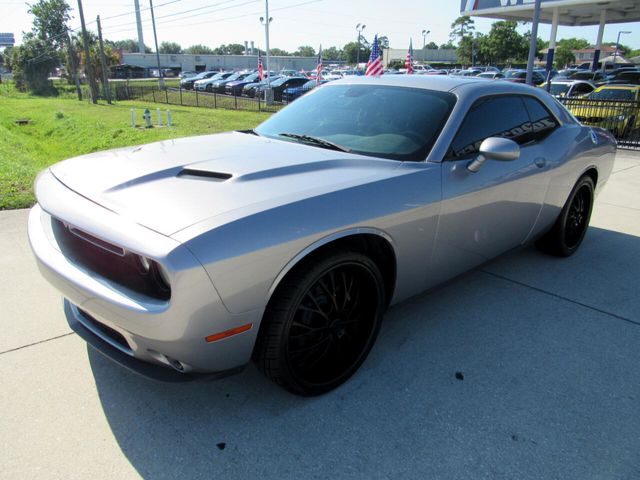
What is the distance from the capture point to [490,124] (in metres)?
3.37

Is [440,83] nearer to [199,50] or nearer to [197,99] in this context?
[197,99]

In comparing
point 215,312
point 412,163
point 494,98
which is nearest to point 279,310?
point 215,312

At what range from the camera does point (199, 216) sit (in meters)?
1.99

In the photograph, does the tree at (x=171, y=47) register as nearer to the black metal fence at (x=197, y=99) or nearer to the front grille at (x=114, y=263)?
the black metal fence at (x=197, y=99)

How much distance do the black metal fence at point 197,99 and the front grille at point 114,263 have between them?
20.3 meters

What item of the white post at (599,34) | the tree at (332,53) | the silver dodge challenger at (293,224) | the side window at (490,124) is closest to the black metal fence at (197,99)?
the side window at (490,124)

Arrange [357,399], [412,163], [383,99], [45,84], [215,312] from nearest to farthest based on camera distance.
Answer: [215,312] → [357,399] → [412,163] → [383,99] → [45,84]

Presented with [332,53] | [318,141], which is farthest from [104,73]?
[332,53]

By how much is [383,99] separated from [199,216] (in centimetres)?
187

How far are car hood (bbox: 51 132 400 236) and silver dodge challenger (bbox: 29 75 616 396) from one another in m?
0.01

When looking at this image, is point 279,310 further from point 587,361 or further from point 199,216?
point 587,361

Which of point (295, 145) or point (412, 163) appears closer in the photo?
point (412, 163)

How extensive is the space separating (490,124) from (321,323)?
1.92m

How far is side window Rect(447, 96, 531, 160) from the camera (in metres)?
3.06
